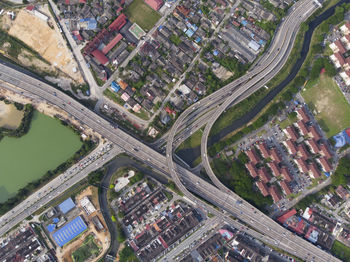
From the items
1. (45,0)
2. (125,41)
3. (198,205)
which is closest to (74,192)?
(198,205)

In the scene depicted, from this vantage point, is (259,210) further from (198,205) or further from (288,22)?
(288,22)

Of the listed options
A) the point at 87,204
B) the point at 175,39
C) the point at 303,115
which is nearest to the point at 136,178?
the point at 87,204

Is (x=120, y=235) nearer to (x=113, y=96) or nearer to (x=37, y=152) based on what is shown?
(x=37, y=152)

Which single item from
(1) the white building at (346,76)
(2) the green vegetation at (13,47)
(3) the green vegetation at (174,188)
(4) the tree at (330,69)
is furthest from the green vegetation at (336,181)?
(2) the green vegetation at (13,47)

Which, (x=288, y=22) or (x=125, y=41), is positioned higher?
(x=288, y=22)

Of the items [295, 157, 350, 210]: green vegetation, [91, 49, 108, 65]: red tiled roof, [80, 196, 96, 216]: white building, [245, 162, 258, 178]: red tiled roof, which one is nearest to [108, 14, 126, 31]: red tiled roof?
[91, 49, 108, 65]: red tiled roof

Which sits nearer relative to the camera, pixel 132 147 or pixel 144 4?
pixel 132 147

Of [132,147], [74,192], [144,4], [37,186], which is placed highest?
[144,4]
